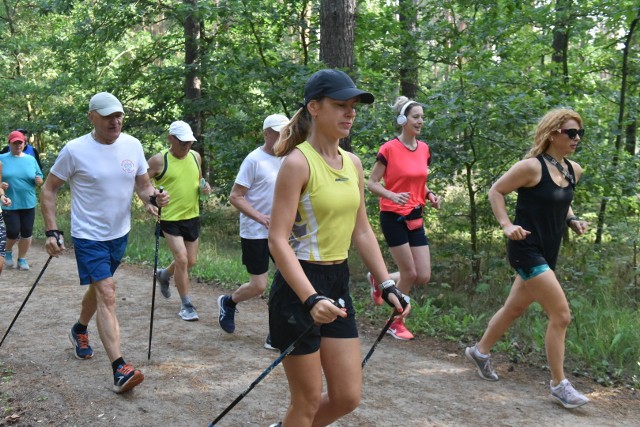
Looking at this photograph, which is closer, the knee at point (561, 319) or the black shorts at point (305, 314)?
the black shorts at point (305, 314)

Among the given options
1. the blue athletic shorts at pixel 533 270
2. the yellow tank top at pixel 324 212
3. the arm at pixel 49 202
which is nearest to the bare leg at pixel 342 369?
the yellow tank top at pixel 324 212

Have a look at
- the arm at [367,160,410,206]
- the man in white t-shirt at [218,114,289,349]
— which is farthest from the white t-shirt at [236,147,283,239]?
the arm at [367,160,410,206]

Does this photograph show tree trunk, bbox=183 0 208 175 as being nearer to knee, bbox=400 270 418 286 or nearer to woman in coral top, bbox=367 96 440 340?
woman in coral top, bbox=367 96 440 340

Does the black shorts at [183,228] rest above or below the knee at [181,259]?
above

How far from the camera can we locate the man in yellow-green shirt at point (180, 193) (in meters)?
7.05

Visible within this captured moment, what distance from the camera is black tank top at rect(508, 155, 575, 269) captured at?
4746mm

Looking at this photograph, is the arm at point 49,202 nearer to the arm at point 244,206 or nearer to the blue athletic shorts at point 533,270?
the arm at point 244,206

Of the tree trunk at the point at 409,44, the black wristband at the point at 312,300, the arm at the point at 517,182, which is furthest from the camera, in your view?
the tree trunk at the point at 409,44

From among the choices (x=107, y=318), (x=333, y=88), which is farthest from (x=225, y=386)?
(x=333, y=88)

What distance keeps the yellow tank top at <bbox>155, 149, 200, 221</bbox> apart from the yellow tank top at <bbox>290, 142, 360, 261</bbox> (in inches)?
161

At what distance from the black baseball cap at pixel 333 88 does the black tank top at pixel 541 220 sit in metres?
2.20

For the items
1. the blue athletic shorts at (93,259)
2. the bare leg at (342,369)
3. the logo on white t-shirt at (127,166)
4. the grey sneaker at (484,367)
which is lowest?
the grey sneaker at (484,367)

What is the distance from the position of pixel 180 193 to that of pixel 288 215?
4311mm

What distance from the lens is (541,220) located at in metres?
4.80
